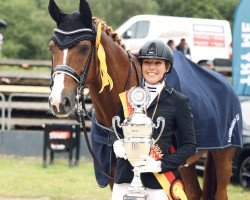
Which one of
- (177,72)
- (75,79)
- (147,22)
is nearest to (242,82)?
(177,72)

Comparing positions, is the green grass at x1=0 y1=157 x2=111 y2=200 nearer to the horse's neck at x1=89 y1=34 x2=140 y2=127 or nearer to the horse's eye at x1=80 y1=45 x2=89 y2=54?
the horse's neck at x1=89 y1=34 x2=140 y2=127

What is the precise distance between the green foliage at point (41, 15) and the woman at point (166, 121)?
4032cm

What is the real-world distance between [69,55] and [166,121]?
1.08 metres

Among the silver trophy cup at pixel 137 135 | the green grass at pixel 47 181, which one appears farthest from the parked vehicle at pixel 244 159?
the silver trophy cup at pixel 137 135

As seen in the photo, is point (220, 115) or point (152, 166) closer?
point (152, 166)

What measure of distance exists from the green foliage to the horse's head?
129 feet

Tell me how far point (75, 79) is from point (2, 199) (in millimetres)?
5647

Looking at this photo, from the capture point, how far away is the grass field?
11602 millimetres

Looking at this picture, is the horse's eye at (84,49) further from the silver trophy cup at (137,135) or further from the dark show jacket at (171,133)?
the silver trophy cup at (137,135)

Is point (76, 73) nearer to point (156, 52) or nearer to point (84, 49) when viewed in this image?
point (84, 49)

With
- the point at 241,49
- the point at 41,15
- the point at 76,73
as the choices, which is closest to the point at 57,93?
the point at 76,73

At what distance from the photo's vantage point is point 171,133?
17.2ft

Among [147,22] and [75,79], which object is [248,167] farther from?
[147,22]

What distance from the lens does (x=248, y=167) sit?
12.5 m
